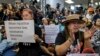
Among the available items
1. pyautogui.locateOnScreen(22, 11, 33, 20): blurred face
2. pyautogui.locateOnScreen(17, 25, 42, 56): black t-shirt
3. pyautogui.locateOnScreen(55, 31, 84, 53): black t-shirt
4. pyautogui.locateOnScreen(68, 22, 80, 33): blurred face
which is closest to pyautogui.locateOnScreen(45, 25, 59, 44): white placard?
pyautogui.locateOnScreen(17, 25, 42, 56): black t-shirt

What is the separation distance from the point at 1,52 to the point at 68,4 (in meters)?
33.4

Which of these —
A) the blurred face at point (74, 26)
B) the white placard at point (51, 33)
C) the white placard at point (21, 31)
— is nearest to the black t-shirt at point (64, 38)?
the blurred face at point (74, 26)

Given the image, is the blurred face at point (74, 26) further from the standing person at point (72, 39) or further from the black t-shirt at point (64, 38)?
the black t-shirt at point (64, 38)

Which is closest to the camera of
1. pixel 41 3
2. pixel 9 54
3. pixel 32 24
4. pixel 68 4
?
pixel 32 24

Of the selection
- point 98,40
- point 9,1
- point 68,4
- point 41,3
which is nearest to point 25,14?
point 98,40

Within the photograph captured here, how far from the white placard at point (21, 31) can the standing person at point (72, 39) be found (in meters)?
0.85

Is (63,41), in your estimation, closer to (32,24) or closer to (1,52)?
(32,24)

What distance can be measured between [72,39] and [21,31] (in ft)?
3.95

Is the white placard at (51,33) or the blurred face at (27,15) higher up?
the blurred face at (27,15)

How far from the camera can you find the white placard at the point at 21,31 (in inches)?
155

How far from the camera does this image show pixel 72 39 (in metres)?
2.96

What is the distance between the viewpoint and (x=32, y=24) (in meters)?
3.96

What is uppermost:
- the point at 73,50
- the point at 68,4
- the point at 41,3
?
the point at 73,50

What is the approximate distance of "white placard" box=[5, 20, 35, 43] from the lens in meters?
3.93
